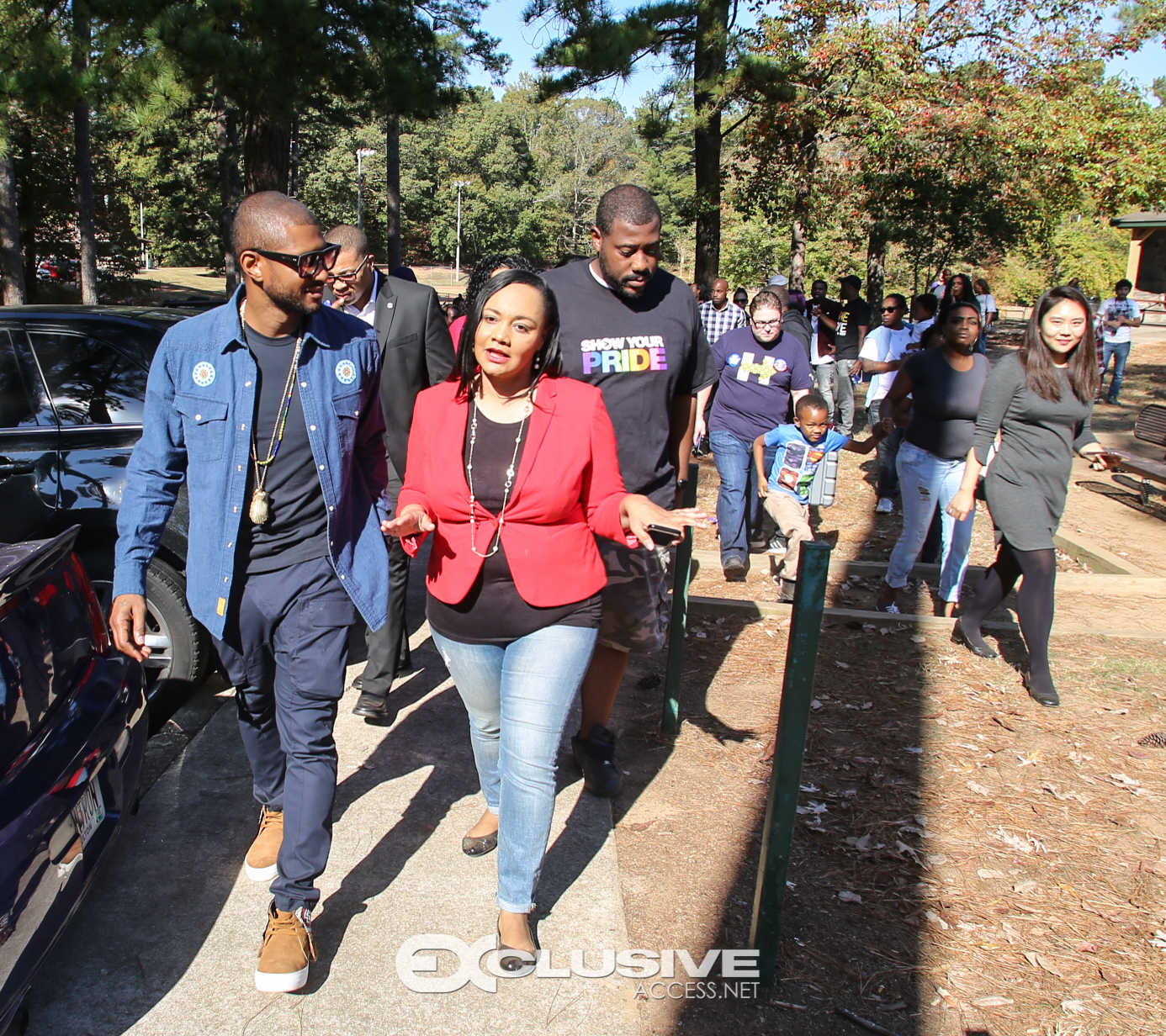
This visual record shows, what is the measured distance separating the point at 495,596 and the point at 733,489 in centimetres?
443

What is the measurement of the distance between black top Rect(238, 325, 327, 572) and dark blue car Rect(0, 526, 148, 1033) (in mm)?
591

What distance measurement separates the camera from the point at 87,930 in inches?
123

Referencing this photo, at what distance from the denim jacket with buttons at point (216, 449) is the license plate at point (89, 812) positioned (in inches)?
21.9

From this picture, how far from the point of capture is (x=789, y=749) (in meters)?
Answer: 2.77

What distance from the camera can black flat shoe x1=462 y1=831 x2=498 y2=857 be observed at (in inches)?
141

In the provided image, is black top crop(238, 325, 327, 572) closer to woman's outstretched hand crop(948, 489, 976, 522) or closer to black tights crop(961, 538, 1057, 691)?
woman's outstretched hand crop(948, 489, 976, 522)

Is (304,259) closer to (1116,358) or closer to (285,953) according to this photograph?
(285,953)

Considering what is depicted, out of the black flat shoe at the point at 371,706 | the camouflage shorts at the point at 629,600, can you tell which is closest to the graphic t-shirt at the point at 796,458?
the camouflage shorts at the point at 629,600

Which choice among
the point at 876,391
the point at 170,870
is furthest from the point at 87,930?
the point at 876,391

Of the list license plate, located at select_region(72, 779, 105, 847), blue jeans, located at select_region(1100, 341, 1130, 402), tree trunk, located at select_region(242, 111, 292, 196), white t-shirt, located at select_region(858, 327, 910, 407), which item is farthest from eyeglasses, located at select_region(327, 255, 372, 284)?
blue jeans, located at select_region(1100, 341, 1130, 402)

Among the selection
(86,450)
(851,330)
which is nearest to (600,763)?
(86,450)

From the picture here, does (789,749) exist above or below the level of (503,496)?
below

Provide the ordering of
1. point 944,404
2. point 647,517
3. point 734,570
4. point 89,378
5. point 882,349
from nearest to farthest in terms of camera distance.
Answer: point 647,517 < point 89,378 < point 944,404 < point 734,570 < point 882,349

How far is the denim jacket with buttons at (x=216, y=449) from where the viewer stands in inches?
116
